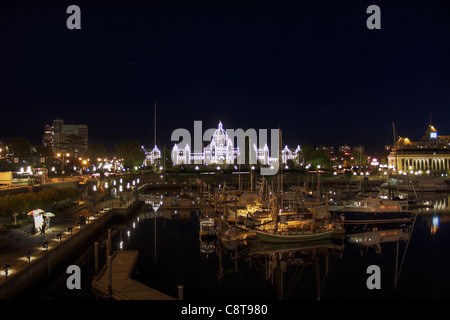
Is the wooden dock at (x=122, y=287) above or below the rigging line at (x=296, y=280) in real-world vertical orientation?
above

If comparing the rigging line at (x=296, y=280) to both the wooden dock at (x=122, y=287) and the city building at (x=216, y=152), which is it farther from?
the city building at (x=216, y=152)

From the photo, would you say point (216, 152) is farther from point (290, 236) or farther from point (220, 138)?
point (290, 236)

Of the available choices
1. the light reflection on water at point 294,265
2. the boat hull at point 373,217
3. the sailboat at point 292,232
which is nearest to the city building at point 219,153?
the boat hull at point 373,217

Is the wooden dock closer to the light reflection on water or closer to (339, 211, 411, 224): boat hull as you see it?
the light reflection on water

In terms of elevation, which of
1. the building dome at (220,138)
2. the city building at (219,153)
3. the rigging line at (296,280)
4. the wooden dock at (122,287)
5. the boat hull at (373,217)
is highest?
the building dome at (220,138)

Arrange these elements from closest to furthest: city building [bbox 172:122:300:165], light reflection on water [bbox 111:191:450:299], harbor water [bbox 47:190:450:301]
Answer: harbor water [bbox 47:190:450:301] < light reflection on water [bbox 111:191:450:299] < city building [bbox 172:122:300:165]

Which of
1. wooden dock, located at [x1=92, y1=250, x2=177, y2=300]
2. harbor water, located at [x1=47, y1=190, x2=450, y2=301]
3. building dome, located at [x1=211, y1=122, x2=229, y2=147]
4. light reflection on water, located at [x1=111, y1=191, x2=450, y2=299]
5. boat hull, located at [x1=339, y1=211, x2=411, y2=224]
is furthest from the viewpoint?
building dome, located at [x1=211, y1=122, x2=229, y2=147]

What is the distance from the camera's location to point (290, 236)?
27.1 m

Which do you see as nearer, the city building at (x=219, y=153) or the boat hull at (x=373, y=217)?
the boat hull at (x=373, y=217)

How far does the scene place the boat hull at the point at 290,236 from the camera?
88.6 ft

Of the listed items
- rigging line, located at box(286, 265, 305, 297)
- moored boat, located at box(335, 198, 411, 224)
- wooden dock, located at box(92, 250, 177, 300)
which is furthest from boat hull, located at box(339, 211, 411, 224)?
wooden dock, located at box(92, 250, 177, 300)

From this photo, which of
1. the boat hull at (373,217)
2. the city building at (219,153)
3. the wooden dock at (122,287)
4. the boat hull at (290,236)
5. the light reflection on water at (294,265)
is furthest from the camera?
the city building at (219,153)

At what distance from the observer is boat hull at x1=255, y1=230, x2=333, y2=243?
2701 centimetres
